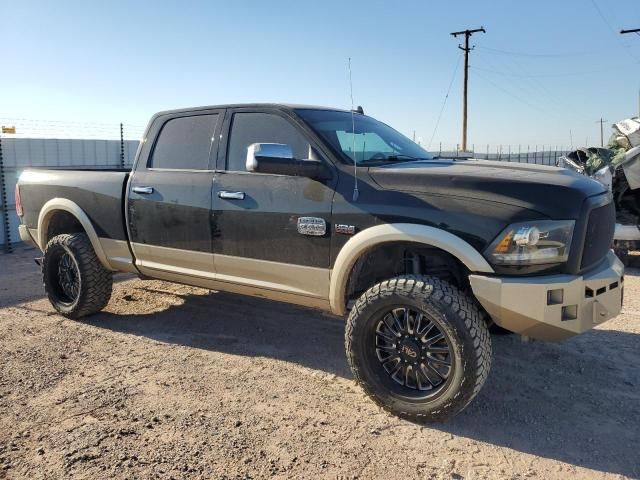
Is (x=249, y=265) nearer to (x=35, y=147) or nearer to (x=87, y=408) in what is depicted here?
(x=87, y=408)

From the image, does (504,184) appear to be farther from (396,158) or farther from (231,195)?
(231,195)

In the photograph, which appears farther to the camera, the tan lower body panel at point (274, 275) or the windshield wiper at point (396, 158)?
the windshield wiper at point (396, 158)

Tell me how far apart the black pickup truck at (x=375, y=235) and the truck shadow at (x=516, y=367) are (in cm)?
50

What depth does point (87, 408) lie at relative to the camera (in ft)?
11.5

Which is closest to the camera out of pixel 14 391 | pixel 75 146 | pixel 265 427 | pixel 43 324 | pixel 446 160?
pixel 265 427

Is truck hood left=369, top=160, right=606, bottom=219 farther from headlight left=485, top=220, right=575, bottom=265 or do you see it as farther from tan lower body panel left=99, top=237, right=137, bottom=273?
tan lower body panel left=99, top=237, right=137, bottom=273

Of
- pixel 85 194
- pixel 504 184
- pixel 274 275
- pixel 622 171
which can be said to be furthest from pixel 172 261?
pixel 622 171

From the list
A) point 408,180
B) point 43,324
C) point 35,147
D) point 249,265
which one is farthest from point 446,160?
point 35,147

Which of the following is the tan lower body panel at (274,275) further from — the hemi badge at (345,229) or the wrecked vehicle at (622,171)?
the wrecked vehicle at (622,171)

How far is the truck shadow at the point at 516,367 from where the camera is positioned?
10.4 ft

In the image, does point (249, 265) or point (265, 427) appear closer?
point (265, 427)

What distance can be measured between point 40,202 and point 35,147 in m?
5.75

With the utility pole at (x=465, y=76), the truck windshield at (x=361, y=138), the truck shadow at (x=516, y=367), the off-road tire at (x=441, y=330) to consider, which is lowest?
the truck shadow at (x=516, y=367)

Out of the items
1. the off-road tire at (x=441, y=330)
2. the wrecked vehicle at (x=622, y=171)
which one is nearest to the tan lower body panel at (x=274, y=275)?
the off-road tire at (x=441, y=330)
